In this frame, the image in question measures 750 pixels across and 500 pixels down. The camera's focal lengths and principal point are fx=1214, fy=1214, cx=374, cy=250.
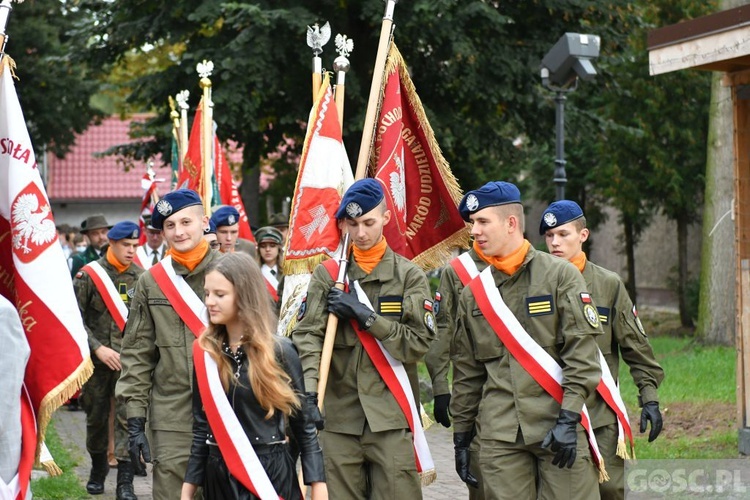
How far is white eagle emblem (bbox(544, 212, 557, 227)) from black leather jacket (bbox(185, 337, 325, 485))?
2.82 meters

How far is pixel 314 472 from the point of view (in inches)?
195

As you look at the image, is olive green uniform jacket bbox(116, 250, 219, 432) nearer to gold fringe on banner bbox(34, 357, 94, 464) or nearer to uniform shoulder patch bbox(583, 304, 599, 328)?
gold fringe on banner bbox(34, 357, 94, 464)

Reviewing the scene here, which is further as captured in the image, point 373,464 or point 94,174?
point 94,174

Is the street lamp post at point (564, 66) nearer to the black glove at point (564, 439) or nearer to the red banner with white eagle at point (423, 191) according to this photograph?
the red banner with white eagle at point (423, 191)

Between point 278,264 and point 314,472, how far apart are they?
786 cm

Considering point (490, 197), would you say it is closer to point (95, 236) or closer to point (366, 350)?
point (366, 350)

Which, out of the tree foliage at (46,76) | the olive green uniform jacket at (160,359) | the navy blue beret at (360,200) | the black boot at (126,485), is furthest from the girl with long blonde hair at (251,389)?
the tree foliage at (46,76)

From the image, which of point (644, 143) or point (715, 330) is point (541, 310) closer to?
point (715, 330)

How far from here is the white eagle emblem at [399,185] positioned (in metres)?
7.87

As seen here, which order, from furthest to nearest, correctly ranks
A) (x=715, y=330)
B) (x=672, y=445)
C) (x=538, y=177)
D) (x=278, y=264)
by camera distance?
(x=538, y=177) → (x=715, y=330) → (x=278, y=264) → (x=672, y=445)

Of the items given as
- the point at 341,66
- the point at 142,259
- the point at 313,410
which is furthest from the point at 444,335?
the point at 142,259

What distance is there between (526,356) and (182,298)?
2054mm

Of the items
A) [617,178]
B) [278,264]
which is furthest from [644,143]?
[278,264]

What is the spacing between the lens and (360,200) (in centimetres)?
663
